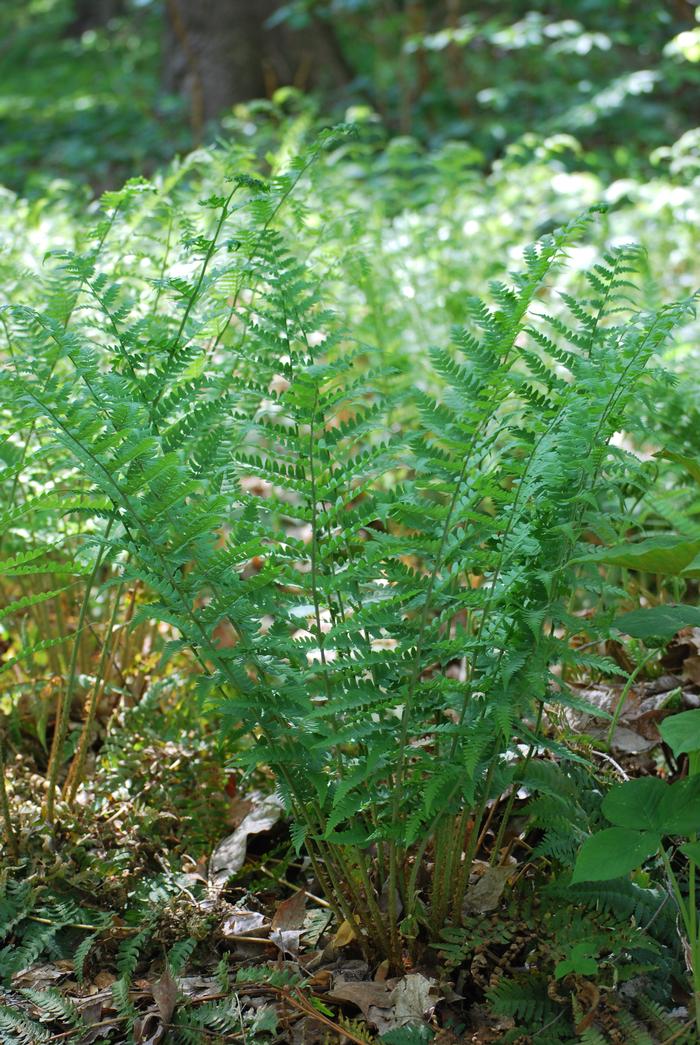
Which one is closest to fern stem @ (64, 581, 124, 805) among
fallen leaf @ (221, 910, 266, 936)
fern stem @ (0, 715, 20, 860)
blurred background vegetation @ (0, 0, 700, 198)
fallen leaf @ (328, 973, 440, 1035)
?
fern stem @ (0, 715, 20, 860)

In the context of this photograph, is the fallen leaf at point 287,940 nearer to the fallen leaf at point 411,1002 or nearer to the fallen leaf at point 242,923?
the fallen leaf at point 242,923

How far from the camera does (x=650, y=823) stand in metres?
1.28

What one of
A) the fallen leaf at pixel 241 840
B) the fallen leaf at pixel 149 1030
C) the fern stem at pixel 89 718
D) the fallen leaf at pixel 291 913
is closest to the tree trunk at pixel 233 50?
the fern stem at pixel 89 718

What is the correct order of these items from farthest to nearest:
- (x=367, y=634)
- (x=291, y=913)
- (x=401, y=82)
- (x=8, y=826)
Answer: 1. (x=401, y=82)
2. (x=8, y=826)
3. (x=291, y=913)
4. (x=367, y=634)

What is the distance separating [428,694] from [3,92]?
429 inches

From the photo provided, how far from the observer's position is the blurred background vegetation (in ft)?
22.2

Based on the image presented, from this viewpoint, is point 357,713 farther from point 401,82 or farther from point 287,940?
point 401,82

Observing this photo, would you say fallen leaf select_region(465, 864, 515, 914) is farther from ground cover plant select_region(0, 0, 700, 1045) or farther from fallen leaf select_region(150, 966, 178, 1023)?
fallen leaf select_region(150, 966, 178, 1023)

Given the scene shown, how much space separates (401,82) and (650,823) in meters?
7.04

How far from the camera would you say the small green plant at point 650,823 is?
1.22 metres

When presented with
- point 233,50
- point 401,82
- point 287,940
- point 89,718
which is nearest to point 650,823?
point 287,940

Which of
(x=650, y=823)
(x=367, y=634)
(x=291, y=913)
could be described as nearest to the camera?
(x=650, y=823)

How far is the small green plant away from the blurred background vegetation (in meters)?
5.10

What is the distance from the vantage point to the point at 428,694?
1.55m
